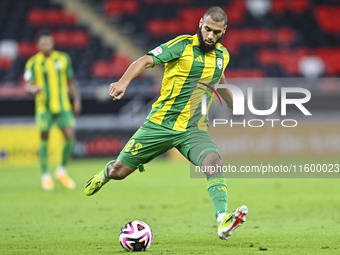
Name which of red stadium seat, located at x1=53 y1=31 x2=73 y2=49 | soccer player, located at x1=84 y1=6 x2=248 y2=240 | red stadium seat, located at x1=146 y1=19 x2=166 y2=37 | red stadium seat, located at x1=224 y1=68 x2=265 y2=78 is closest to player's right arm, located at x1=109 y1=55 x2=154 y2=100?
soccer player, located at x1=84 y1=6 x2=248 y2=240

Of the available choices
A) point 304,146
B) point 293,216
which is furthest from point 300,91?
point 293,216

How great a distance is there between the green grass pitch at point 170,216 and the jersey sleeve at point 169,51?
175 cm

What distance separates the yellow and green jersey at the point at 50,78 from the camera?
10219 mm

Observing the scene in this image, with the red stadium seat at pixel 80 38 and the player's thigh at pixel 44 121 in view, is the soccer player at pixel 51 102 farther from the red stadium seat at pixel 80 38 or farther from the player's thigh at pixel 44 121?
the red stadium seat at pixel 80 38

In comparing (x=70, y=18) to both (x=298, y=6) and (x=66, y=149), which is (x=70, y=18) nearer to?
(x=298, y=6)

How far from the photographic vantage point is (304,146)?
16094 mm

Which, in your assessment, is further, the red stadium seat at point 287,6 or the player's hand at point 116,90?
the red stadium seat at point 287,6

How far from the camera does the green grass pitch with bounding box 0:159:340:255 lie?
509 cm

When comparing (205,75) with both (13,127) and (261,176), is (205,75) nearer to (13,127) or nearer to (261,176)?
(261,176)

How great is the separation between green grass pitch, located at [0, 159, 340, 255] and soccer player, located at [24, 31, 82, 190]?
46 cm

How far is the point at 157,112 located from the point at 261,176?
837 centimetres

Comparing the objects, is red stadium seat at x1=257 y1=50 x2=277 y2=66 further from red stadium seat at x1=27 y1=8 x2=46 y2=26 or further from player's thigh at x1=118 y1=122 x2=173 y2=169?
player's thigh at x1=118 y1=122 x2=173 y2=169

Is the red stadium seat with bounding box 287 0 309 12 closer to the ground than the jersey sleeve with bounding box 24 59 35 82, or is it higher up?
higher up

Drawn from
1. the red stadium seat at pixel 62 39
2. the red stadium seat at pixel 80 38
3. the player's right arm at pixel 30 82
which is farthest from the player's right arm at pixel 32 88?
the red stadium seat at pixel 80 38
